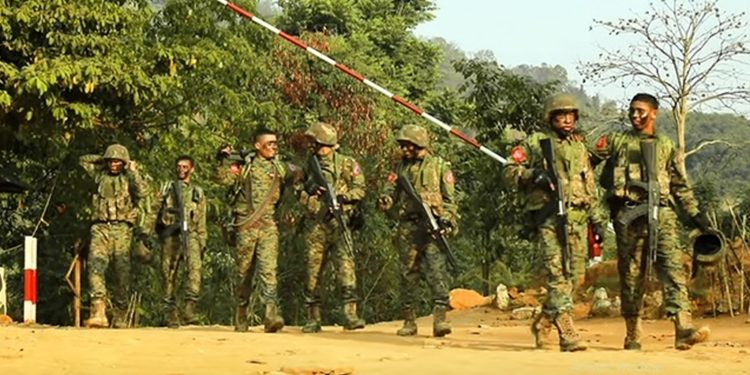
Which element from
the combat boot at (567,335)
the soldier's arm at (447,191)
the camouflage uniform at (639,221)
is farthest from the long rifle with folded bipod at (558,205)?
the soldier's arm at (447,191)

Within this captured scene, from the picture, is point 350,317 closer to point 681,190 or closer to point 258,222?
point 258,222

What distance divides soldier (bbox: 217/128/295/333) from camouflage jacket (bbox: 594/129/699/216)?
132 inches

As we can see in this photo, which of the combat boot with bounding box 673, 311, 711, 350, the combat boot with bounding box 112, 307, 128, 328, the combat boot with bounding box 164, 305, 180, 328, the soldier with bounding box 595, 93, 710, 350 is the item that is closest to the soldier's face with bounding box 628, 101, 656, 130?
the soldier with bounding box 595, 93, 710, 350

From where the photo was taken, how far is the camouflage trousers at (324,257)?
39.6 ft

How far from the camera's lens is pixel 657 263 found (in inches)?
383

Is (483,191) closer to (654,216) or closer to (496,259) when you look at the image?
(496,259)

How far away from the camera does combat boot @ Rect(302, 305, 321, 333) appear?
39.5 feet

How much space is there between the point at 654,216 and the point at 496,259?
A: 1515 centimetres

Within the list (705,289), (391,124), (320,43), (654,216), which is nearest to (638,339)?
(654,216)

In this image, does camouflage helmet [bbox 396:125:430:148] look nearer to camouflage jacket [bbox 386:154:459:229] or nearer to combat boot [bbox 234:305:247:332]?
camouflage jacket [bbox 386:154:459:229]

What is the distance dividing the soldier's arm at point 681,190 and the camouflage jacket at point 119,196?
5444 mm

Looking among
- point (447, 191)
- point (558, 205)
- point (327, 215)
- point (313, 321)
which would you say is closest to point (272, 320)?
point (313, 321)

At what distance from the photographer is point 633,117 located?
974 centimetres

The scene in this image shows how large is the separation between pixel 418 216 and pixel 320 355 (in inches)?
116
